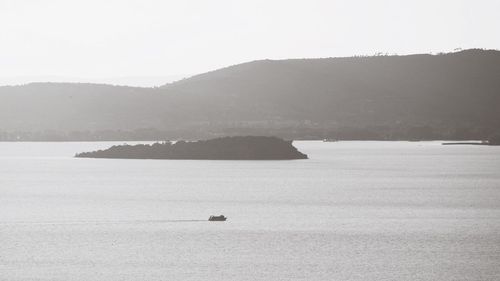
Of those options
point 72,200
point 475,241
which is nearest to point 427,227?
point 475,241

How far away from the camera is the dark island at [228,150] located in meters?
144

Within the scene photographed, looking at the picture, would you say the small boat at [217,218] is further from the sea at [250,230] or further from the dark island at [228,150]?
the dark island at [228,150]

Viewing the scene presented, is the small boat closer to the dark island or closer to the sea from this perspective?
the sea

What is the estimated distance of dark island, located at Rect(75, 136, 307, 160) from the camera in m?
144

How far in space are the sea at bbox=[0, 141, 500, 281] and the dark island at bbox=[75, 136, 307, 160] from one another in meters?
44.5

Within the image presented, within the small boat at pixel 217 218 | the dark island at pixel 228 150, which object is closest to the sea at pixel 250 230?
the small boat at pixel 217 218

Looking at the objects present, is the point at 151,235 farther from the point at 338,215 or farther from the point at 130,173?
the point at 130,173

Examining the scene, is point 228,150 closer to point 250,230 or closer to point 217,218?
point 217,218

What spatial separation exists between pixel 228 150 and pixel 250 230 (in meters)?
94.6

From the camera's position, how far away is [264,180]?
10031cm

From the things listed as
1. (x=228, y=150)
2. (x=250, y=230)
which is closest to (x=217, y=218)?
(x=250, y=230)

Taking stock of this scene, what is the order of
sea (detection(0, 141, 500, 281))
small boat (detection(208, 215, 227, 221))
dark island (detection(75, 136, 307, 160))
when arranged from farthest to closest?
dark island (detection(75, 136, 307, 160)), small boat (detection(208, 215, 227, 221)), sea (detection(0, 141, 500, 281))

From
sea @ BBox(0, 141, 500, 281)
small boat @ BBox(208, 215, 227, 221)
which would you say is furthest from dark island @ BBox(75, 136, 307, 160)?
small boat @ BBox(208, 215, 227, 221)

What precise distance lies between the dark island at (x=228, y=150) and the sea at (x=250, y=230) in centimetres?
4453
